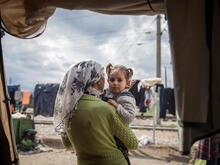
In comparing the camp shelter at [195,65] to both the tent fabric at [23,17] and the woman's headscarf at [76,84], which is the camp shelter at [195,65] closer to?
the woman's headscarf at [76,84]

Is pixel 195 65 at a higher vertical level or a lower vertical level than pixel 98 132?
higher

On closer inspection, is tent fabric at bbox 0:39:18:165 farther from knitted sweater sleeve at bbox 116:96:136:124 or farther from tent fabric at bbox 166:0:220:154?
tent fabric at bbox 166:0:220:154

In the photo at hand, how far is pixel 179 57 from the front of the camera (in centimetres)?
114

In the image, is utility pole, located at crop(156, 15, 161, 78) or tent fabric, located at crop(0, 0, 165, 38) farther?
utility pole, located at crop(156, 15, 161, 78)

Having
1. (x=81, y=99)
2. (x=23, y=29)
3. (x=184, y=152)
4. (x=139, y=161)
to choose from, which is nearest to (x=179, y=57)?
(x=184, y=152)

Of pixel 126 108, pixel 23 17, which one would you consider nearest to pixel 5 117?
pixel 23 17

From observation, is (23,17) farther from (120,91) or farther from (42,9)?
(120,91)

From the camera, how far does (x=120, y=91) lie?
5.62 ft

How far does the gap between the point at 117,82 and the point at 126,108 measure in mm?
315

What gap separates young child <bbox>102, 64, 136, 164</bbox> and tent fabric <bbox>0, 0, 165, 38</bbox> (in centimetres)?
63

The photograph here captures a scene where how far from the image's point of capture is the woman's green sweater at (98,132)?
4.25 feet

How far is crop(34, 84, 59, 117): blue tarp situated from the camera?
998cm

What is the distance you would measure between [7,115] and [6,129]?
172mm

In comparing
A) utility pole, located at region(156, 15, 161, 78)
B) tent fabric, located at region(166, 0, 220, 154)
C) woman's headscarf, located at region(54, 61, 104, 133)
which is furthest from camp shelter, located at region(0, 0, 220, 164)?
utility pole, located at region(156, 15, 161, 78)
